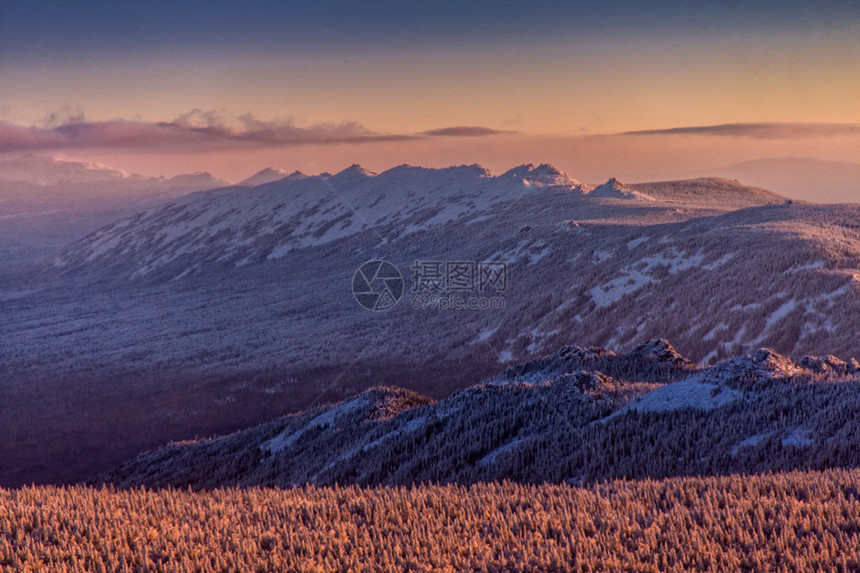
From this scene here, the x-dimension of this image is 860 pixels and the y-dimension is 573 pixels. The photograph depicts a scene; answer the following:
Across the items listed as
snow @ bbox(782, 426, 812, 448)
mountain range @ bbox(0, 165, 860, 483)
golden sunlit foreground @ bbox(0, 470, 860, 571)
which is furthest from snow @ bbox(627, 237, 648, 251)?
golden sunlit foreground @ bbox(0, 470, 860, 571)

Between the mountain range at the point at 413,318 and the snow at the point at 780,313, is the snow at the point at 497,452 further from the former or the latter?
the snow at the point at 780,313

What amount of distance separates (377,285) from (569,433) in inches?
1534

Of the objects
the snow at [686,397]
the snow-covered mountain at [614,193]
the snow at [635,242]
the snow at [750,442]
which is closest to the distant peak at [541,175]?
the snow-covered mountain at [614,193]

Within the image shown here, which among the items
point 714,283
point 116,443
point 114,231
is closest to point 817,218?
point 714,283

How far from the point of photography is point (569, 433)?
39.2 ft

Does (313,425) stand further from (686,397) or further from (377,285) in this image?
(377,285)

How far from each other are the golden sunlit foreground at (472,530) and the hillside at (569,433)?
1978 millimetres

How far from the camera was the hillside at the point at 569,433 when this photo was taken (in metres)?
10.2

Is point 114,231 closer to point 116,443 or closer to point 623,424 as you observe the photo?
point 116,443

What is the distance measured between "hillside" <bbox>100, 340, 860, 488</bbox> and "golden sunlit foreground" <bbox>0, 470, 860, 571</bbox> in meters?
1.98

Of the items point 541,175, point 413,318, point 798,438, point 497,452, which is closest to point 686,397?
point 798,438

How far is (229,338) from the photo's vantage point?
37.4 meters

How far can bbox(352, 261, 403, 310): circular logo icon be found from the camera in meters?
44.5

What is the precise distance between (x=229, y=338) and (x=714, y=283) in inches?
1075
